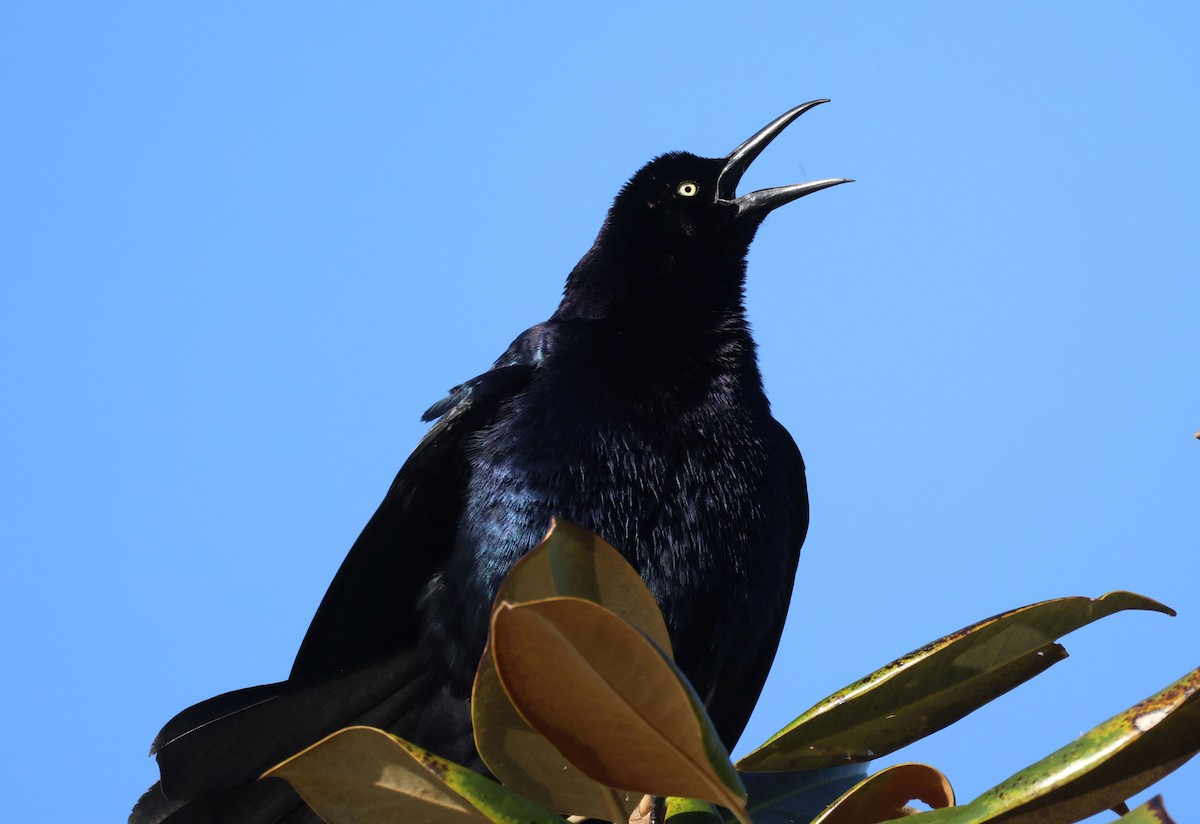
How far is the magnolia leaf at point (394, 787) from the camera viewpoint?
122 centimetres

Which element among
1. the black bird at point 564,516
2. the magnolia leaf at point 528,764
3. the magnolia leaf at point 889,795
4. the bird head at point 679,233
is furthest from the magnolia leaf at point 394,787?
the bird head at point 679,233

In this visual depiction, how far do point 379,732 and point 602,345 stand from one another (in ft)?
7.33

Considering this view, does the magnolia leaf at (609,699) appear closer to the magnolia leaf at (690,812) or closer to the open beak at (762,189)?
the magnolia leaf at (690,812)

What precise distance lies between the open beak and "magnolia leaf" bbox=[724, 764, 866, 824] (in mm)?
2237

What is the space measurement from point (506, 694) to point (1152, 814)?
21.4 inches

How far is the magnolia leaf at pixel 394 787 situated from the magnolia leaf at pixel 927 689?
35 centimetres

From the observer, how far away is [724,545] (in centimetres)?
307

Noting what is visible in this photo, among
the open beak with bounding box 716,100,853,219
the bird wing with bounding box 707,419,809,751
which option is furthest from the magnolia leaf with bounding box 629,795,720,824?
the open beak with bounding box 716,100,853,219

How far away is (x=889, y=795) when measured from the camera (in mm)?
1448

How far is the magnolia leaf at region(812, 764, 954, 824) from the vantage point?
1383 millimetres

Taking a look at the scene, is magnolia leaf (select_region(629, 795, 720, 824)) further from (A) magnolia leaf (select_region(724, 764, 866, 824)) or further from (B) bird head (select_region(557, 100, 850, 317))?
(B) bird head (select_region(557, 100, 850, 317))

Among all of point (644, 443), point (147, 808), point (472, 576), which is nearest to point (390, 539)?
point (472, 576)

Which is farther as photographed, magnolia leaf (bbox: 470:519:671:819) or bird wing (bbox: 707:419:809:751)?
bird wing (bbox: 707:419:809:751)

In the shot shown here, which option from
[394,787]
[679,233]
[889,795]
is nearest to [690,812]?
[889,795]
